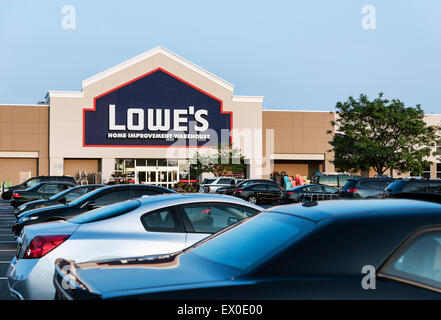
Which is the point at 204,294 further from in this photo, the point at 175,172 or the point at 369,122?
the point at 175,172

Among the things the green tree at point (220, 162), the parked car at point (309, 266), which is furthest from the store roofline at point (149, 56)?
the parked car at point (309, 266)

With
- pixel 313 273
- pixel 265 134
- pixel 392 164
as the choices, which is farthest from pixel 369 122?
pixel 313 273

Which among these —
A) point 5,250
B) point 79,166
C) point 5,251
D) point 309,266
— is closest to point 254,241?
point 309,266

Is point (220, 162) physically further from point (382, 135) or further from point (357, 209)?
point (357, 209)

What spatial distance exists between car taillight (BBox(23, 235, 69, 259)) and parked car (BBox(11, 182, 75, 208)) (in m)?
15.2

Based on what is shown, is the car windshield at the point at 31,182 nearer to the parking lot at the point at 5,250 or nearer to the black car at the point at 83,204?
the parking lot at the point at 5,250

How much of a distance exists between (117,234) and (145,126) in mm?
44732

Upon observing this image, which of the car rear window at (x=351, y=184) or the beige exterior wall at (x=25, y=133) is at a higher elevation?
the beige exterior wall at (x=25, y=133)

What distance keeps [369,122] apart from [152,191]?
3139 cm

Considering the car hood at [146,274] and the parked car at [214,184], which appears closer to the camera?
the car hood at [146,274]

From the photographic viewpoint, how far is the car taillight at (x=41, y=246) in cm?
565

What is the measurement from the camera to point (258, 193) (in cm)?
2822

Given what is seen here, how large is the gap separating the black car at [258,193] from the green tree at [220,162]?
815 inches

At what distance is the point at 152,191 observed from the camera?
11648mm
